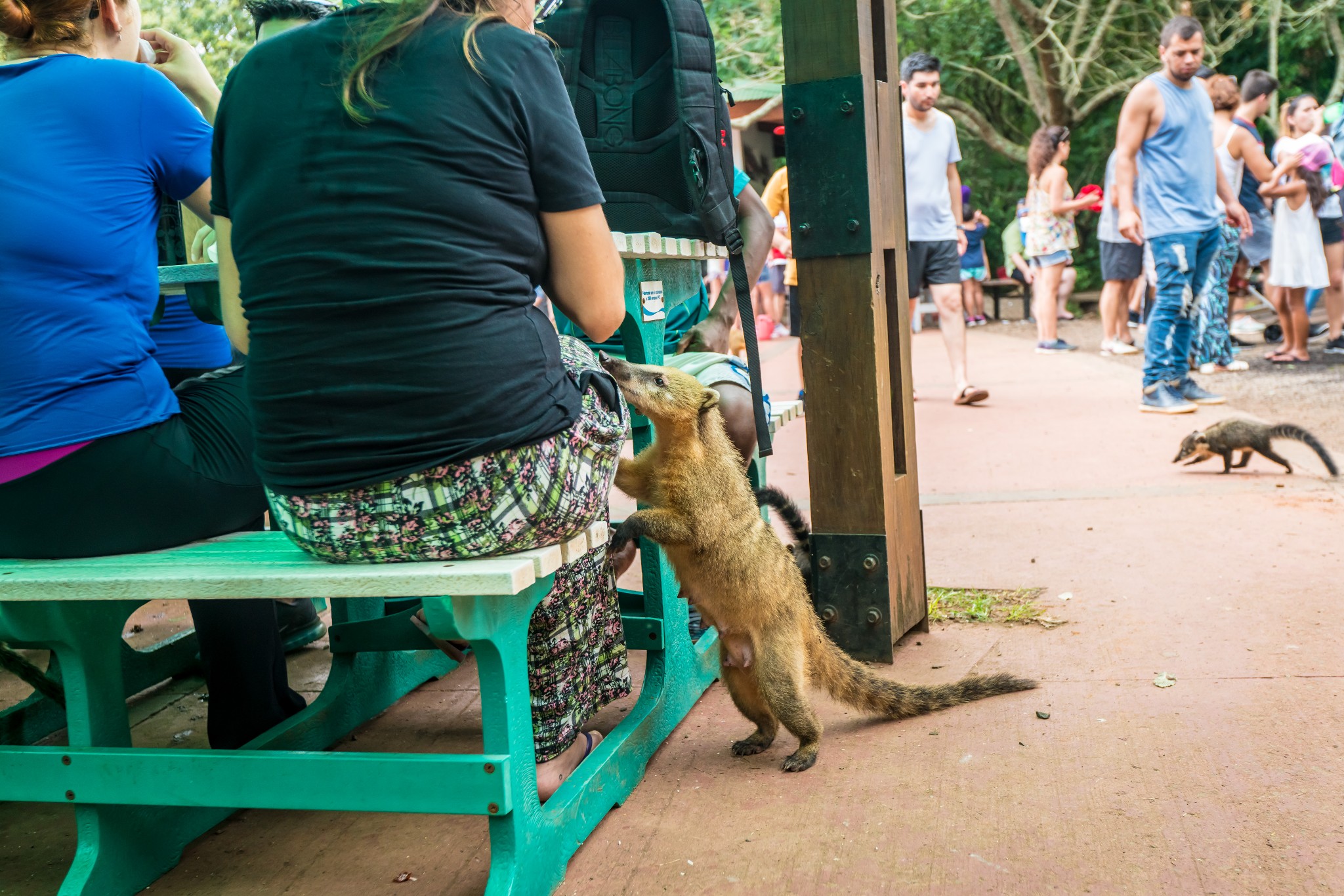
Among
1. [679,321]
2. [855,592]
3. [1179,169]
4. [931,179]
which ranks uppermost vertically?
[931,179]

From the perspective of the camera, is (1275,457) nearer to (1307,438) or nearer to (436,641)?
(1307,438)

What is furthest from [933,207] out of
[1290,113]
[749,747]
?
[749,747]

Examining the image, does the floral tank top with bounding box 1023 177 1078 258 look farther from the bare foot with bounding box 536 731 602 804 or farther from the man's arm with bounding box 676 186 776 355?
the bare foot with bounding box 536 731 602 804

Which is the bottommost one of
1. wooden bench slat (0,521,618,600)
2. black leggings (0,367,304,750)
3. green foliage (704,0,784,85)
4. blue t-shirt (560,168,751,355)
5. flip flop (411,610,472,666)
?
flip flop (411,610,472,666)

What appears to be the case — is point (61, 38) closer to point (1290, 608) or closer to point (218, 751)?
point (218, 751)

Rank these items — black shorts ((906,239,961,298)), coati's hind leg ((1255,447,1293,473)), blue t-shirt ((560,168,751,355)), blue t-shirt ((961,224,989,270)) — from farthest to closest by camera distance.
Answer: blue t-shirt ((961,224,989,270)), black shorts ((906,239,961,298)), coati's hind leg ((1255,447,1293,473)), blue t-shirt ((560,168,751,355))

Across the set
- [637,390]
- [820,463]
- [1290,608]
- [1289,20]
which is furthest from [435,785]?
[1289,20]

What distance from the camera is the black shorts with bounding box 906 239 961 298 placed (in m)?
8.17

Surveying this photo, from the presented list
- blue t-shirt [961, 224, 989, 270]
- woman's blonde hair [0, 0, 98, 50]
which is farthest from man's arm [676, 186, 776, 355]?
blue t-shirt [961, 224, 989, 270]

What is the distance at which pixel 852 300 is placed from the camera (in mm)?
3402

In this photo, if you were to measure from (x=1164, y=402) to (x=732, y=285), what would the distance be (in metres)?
4.80

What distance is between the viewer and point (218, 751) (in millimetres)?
2260

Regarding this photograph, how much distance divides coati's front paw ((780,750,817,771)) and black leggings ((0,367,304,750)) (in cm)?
142

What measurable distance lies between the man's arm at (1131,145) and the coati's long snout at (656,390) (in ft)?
18.0
